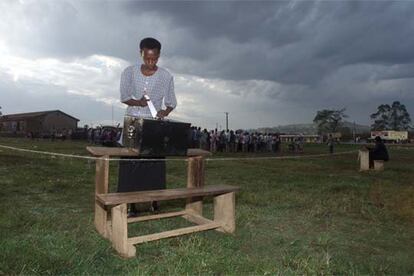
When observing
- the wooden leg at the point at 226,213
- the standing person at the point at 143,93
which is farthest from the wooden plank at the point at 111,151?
the wooden leg at the point at 226,213

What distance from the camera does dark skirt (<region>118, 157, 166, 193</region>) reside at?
4941mm

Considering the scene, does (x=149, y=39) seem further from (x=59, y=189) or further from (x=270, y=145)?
(x=270, y=145)

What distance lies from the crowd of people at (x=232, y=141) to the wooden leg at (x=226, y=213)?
22284 mm

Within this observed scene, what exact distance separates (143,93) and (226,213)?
1654mm

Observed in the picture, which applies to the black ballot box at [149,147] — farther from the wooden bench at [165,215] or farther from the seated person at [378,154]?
the seated person at [378,154]

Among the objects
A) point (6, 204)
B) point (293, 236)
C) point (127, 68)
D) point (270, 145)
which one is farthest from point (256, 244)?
point (270, 145)

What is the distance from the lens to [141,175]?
5.03 meters

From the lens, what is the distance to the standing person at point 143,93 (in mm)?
4918

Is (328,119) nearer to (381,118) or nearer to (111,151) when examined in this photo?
(381,118)

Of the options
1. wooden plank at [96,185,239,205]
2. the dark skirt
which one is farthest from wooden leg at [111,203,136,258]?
the dark skirt

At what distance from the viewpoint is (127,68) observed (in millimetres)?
5004

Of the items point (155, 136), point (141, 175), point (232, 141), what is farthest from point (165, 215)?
point (232, 141)

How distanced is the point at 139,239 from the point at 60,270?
0.92m

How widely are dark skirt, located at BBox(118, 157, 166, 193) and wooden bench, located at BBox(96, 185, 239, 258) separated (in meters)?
0.33
